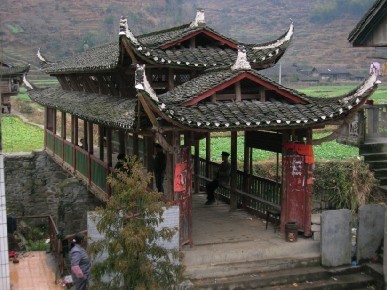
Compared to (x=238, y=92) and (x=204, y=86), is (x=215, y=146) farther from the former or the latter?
(x=204, y=86)

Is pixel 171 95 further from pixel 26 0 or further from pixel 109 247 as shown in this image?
pixel 26 0

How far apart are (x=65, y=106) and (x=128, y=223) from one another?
11093mm

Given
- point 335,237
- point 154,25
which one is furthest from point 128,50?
point 154,25

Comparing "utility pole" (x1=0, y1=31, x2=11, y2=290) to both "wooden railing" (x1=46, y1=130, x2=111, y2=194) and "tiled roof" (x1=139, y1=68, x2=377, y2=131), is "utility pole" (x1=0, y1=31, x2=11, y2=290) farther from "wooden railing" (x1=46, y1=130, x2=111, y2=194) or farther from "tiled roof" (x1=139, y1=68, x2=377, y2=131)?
"wooden railing" (x1=46, y1=130, x2=111, y2=194)

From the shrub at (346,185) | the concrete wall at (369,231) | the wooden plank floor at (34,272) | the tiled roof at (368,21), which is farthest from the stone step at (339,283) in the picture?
the shrub at (346,185)

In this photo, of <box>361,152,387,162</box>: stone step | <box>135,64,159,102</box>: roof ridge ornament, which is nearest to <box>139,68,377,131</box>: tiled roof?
<box>135,64,159,102</box>: roof ridge ornament

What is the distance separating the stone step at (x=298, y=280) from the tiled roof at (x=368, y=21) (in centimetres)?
496

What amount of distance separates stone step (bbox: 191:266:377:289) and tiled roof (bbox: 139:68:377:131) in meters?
3.09

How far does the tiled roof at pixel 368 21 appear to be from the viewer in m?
10.8

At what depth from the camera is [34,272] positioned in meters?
12.4

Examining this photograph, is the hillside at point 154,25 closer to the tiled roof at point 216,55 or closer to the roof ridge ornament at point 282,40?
the tiled roof at point 216,55

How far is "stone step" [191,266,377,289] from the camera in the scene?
36.4ft

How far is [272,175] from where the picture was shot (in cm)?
2350

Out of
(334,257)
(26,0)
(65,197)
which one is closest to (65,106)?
(65,197)
